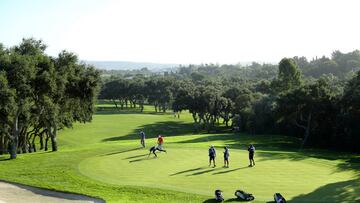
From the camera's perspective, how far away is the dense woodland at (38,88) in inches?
1676

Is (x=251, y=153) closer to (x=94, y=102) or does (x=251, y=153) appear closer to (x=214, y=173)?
(x=214, y=173)

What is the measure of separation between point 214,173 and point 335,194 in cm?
946

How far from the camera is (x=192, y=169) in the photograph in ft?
113

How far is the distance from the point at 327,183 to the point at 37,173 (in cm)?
2389

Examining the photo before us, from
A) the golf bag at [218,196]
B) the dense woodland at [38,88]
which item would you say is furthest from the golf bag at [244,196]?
the dense woodland at [38,88]

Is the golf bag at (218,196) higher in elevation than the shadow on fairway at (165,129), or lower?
higher

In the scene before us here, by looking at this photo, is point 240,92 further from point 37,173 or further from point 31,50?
point 37,173

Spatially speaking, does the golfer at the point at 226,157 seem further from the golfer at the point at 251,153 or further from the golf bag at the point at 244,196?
the golf bag at the point at 244,196

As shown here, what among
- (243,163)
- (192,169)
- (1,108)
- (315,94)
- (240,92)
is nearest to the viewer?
(192,169)

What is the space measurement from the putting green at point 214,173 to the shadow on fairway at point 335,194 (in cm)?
20

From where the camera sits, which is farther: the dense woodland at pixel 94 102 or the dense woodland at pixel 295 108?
the dense woodland at pixel 295 108

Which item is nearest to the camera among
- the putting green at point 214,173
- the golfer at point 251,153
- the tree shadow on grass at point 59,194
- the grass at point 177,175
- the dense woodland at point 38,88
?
the grass at point 177,175

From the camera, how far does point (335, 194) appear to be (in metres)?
26.9

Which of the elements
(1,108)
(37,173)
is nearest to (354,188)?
(37,173)
